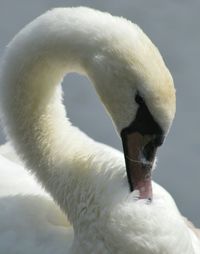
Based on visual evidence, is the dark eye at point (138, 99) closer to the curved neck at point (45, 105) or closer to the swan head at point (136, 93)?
the swan head at point (136, 93)

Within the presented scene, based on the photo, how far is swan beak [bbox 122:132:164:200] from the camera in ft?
15.9

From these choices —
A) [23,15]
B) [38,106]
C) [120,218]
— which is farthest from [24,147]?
[23,15]

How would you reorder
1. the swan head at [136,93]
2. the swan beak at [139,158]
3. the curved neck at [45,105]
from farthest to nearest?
the curved neck at [45,105]
the swan beak at [139,158]
the swan head at [136,93]

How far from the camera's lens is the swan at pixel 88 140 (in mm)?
4777

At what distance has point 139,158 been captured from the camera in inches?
193

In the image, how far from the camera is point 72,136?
17.3ft

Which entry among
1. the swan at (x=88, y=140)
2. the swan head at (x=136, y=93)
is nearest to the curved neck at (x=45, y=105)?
the swan at (x=88, y=140)

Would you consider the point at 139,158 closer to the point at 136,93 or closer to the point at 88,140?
the point at 136,93

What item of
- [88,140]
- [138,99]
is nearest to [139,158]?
[138,99]

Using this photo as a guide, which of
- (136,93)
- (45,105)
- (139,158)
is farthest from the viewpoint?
(45,105)

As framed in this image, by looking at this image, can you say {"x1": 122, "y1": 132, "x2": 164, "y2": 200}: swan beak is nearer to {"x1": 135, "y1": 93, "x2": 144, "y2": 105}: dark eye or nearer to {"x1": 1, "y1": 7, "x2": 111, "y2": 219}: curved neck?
{"x1": 135, "y1": 93, "x2": 144, "y2": 105}: dark eye

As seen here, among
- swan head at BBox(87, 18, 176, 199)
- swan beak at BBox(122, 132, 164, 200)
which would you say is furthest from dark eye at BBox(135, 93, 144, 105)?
swan beak at BBox(122, 132, 164, 200)

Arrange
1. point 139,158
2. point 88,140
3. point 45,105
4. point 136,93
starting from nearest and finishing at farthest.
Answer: point 136,93, point 139,158, point 45,105, point 88,140

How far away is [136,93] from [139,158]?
0.84 ft
